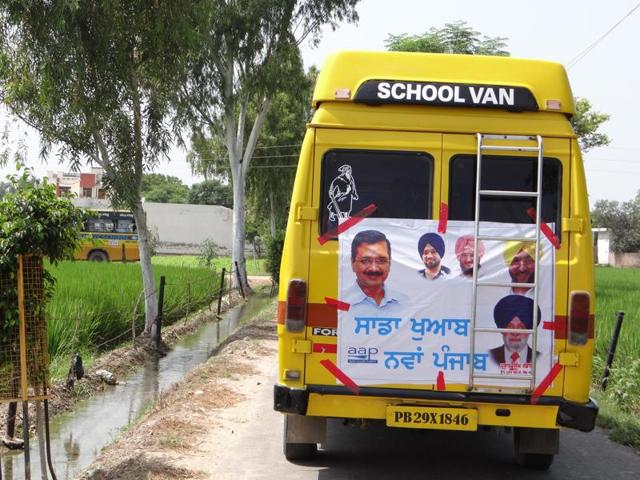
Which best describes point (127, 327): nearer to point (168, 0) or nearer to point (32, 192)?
point (168, 0)

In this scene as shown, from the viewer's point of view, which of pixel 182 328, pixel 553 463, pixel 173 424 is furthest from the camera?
pixel 182 328

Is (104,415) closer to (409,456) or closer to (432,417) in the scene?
(409,456)

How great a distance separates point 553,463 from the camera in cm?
779

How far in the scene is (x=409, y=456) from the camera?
781 centimetres

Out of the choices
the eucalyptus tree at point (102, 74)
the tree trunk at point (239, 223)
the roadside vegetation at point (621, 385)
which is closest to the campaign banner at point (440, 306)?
the roadside vegetation at point (621, 385)

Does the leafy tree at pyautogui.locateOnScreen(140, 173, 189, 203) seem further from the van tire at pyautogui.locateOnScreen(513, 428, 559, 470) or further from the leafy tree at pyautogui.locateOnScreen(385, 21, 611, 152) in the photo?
the van tire at pyautogui.locateOnScreen(513, 428, 559, 470)

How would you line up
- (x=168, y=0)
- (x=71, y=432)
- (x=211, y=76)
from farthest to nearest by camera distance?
1. (x=211, y=76)
2. (x=168, y=0)
3. (x=71, y=432)

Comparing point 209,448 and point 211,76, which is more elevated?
point 211,76

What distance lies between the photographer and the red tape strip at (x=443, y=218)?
636 centimetres

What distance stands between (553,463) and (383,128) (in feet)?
11.7

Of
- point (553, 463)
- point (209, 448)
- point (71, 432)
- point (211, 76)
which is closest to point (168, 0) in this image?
point (71, 432)

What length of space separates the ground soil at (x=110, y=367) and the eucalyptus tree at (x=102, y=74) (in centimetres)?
265

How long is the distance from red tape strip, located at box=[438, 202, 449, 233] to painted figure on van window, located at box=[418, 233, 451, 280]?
0.06m

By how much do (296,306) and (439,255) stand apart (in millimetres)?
1119
